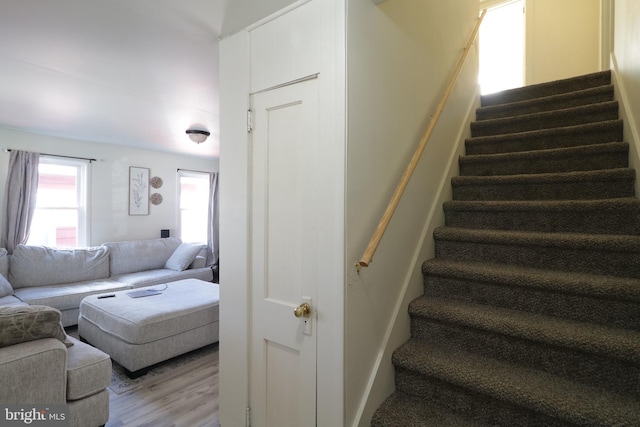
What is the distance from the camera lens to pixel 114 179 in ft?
16.3

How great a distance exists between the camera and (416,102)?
190cm

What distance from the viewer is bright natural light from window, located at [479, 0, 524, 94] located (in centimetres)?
416

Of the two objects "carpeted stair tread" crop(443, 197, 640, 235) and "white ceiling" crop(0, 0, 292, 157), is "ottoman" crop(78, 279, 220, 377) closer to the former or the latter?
"white ceiling" crop(0, 0, 292, 157)

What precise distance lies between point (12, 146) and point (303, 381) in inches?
195

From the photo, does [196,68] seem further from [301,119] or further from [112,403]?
[112,403]

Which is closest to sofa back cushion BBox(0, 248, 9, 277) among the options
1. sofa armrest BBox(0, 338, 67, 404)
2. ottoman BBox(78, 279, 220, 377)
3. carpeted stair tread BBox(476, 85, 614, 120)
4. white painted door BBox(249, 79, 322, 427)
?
ottoman BBox(78, 279, 220, 377)

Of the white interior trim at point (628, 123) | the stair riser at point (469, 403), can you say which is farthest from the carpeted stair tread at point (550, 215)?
the stair riser at point (469, 403)

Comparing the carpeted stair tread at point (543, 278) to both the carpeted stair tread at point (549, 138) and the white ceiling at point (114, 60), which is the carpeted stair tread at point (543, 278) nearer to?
the carpeted stair tread at point (549, 138)

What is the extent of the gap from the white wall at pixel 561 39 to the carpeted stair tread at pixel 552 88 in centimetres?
145

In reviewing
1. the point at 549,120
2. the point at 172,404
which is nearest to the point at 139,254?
the point at 172,404

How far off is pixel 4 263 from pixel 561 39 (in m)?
7.20

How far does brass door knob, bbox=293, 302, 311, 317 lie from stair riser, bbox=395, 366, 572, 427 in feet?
1.91

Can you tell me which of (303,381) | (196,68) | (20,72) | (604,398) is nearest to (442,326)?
(604,398)

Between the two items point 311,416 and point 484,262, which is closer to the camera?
point 311,416
